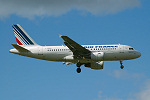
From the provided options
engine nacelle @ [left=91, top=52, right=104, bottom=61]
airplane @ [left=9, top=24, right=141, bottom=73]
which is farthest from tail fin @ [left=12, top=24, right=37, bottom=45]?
engine nacelle @ [left=91, top=52, right=104, bottom=61]

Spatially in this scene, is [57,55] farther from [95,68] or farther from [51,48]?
[95,68]

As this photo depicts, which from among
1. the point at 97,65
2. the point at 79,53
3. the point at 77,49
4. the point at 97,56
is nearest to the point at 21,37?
the point at 77,49

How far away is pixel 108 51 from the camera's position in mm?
72188

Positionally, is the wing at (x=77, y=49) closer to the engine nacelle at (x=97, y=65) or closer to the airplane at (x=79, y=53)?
the airplane at (x=79, y=53)

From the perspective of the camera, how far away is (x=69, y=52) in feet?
240

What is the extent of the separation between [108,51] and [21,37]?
20.2m

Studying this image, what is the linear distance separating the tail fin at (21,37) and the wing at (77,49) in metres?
9.85

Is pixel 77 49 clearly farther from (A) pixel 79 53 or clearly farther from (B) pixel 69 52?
(B) pixel 69 52

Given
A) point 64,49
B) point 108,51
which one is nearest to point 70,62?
point 64,49

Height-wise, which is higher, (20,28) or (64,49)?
(20,28)

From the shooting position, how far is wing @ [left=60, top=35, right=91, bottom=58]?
228 ft

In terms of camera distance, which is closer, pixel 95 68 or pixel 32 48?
pixel 32 48

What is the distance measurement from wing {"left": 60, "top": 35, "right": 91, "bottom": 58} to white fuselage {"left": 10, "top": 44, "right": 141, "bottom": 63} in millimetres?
1071

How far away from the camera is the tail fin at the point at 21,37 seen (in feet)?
253
